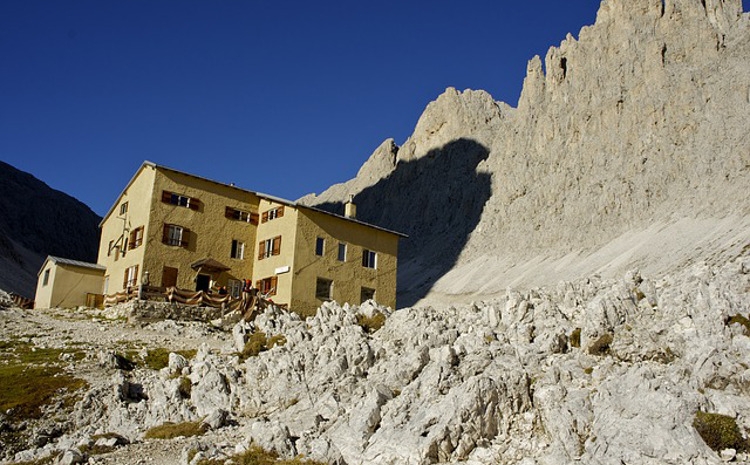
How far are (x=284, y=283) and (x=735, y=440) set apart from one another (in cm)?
3540

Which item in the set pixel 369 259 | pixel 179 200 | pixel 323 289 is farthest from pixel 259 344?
pixel 369 259

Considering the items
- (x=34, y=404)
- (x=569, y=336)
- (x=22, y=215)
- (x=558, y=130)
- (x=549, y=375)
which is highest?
(x=558, y=130)

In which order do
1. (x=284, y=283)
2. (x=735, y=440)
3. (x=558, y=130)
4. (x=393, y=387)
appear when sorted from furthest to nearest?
(x=558, y=130)
(x=284, y=283)
(x=393, y=387)
(x=735, y=440)

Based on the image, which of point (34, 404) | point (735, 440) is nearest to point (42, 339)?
point (34, 404)

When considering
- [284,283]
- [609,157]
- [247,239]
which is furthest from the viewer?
[609,157]

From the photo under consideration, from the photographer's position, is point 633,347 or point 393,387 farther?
point 393,387

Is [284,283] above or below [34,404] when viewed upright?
above

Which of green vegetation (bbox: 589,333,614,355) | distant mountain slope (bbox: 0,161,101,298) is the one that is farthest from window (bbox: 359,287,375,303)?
distant mountain slope (bbox: 0,161,101,298)

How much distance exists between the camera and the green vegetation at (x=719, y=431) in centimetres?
1688

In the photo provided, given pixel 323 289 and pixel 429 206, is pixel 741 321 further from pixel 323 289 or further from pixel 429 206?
pixel 429 206

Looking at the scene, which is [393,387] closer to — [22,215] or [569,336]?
[569,336]

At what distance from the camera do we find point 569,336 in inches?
978

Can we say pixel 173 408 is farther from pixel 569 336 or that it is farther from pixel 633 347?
pixel 633 347

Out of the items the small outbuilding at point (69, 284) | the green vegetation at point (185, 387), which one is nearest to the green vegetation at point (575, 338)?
the green vegetation at point (185, 387)
